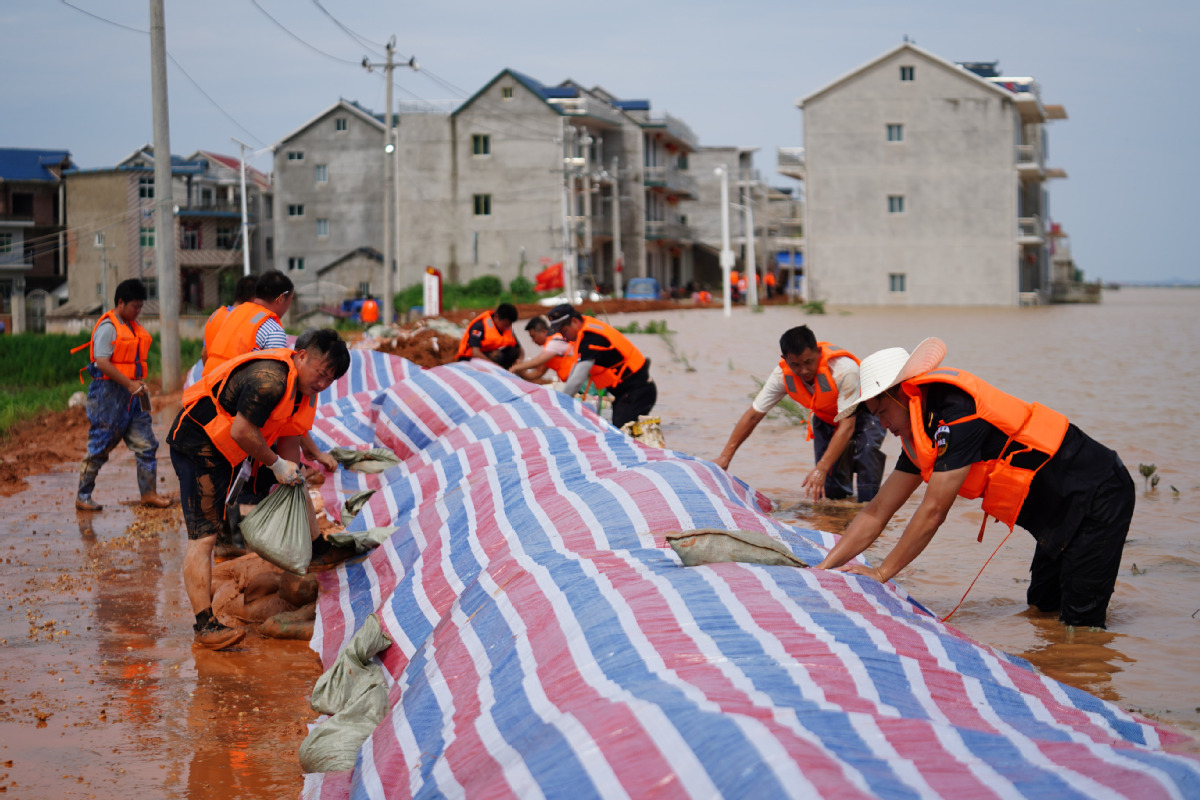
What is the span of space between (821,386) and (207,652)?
3.28m

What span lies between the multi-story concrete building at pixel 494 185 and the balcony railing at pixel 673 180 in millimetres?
118

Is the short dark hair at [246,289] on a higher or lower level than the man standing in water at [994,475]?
higher

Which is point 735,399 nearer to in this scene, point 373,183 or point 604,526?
point 604,526

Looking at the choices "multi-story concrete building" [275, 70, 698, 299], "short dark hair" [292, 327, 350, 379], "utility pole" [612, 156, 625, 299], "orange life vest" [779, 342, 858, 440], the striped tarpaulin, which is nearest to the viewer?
the striped tarpaulin

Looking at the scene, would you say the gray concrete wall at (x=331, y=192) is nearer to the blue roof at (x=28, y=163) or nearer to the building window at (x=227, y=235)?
the building window at (x=227, y=235)

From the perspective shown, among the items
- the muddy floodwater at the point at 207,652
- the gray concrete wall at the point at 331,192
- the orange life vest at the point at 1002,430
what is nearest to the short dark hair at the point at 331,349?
the muddy floodwater at the point at 207,652

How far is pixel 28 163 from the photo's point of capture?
4809 centimetres

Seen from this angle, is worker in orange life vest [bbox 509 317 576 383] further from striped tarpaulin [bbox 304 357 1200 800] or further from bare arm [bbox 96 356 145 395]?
striped tarpaulin [bbox 304 357 1200 800]

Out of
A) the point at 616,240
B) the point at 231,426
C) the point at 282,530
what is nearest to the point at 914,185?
Answer: the point at 616,240

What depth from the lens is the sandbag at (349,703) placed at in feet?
11.1

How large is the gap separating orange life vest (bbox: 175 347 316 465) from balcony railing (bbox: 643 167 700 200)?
140 feet

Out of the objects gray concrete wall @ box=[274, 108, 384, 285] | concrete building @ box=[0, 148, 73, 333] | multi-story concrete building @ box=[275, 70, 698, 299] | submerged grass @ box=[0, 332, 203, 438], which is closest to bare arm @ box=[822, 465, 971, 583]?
submerged grass @ box=[0, 332, 203, 438]

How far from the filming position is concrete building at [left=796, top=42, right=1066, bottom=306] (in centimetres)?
3828

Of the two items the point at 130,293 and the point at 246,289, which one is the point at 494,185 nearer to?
the point at 246,289
